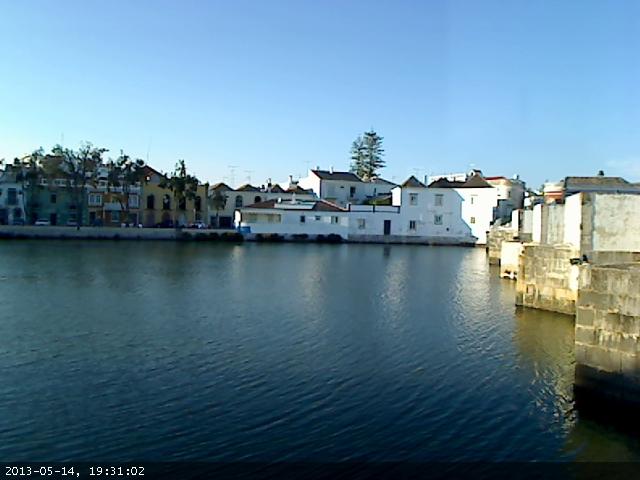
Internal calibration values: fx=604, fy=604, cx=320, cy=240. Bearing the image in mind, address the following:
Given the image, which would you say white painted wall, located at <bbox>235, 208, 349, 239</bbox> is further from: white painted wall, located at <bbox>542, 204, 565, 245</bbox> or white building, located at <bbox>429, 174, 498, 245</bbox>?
white painted wall, located at <bbox>542, 204, 565, 245</bbox>

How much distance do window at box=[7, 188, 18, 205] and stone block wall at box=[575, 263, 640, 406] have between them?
63.5m

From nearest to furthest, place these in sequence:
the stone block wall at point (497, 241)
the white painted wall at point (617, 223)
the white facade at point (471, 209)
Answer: the white painted wall at point (617, 223)
the stone block wall at point (497, 241)
the white facade at point (471, 209)

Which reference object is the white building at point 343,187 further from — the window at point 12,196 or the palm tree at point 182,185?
the window at point 12,196

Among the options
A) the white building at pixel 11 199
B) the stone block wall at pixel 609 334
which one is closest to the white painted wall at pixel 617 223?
the stone block wall at pixel 609 334

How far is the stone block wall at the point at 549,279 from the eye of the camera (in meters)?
17.9

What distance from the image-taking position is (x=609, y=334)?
9.20 m

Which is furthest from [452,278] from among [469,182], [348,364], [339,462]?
[469,182]

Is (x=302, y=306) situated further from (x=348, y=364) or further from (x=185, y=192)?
(x=185, y=192)

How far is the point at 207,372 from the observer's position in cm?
1114

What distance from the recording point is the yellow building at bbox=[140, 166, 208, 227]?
66750 millimetres

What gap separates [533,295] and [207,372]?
12.2 meters

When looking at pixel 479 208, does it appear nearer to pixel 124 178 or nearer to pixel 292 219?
pixel 292 219

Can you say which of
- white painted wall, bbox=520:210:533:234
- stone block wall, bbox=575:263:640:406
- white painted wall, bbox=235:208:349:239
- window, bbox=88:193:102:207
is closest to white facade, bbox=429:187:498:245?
white painted wall, bbox=235:208:349:239

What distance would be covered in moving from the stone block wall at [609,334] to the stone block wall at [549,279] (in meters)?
8.34
